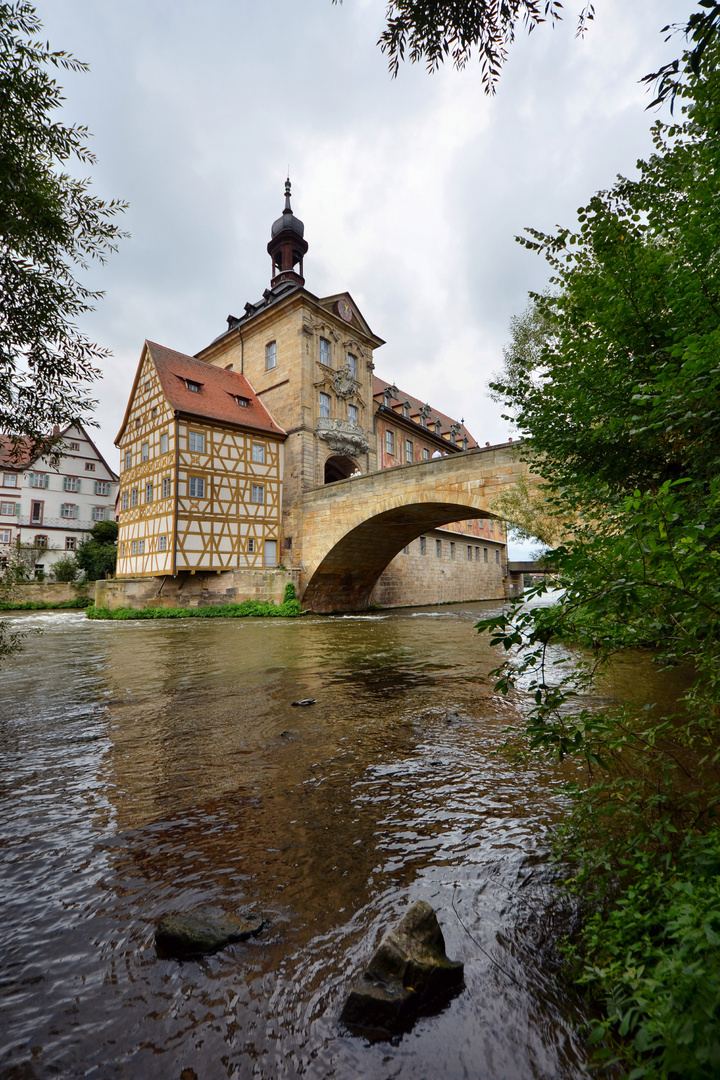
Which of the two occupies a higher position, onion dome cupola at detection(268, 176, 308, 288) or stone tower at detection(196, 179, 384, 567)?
onion dome cupola at detection(268, 176, 308, 288)

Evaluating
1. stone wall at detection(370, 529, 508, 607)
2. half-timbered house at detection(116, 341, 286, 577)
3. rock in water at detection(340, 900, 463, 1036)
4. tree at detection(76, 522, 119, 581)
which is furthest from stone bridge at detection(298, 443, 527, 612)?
tree at detection(76, 522, 119, 581)

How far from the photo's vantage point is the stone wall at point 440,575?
27.3 meters

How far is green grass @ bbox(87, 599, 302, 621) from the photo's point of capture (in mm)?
19297

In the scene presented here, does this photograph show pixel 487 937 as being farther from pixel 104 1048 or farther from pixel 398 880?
pixel 104 1048

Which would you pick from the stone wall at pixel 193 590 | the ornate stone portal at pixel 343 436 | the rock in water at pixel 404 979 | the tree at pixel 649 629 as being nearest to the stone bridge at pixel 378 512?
the stone wall at pixel 193 590

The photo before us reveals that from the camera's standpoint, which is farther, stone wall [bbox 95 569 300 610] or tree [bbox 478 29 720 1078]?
stone wall [bbox 95 569 300 610]

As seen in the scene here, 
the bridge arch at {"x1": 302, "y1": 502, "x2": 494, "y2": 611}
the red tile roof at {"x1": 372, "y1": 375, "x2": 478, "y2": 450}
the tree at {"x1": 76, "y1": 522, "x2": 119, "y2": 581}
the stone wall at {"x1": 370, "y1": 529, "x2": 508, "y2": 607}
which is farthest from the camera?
the red tile roof at {"x1": 372, "y1": 375, "x2": 478, "y2": 450}

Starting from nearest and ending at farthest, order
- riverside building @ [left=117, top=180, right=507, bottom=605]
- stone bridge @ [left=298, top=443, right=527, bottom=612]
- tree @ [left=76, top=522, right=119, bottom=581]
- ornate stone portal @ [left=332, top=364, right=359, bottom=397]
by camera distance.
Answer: stone bridge @ [left=298, top=443, right=527, bottom=612] < riverside building @ [left=117, top=180, right=507, bottom=605] < ornate stone portal @ [left=332, top=364, right=359, bottom=397] < tree @ [left=76, top=522, right=119, bottom=581]

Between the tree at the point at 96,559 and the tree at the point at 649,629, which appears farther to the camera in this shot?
the tree at the point at 96,559

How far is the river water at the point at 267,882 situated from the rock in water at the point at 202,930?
4cm

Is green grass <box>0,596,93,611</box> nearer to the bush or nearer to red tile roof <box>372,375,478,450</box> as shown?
the bush

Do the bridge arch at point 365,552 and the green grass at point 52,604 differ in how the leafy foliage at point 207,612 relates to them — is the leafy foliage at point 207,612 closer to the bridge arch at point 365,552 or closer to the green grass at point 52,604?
the bridge arch at point 365,552

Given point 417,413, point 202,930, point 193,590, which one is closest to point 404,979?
point 202,930

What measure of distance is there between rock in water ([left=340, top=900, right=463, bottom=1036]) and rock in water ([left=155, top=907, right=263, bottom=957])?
1.80 ft
